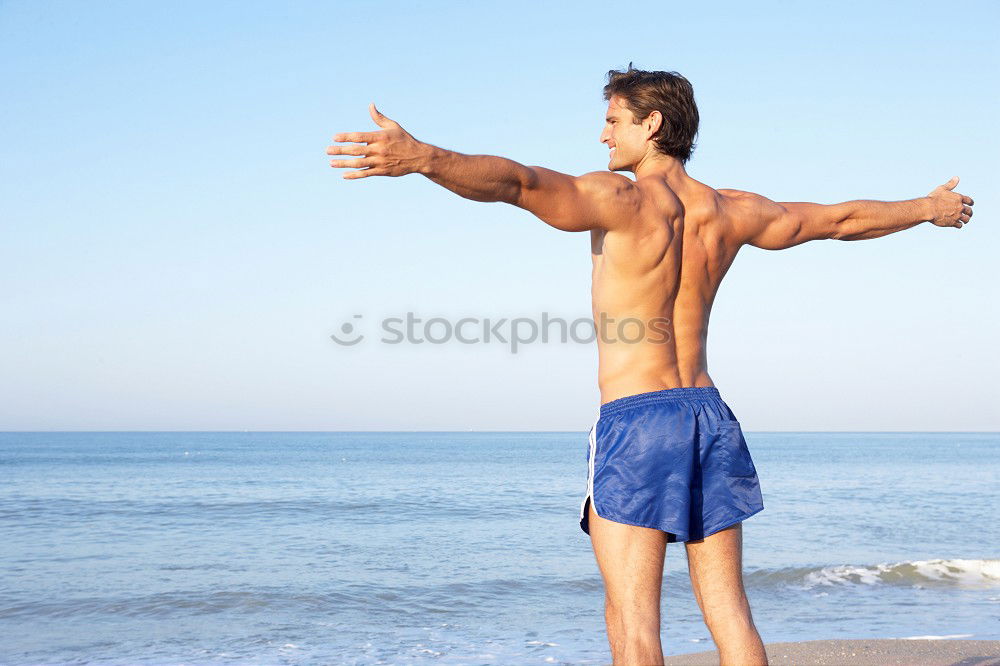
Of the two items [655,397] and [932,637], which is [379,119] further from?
[932,637]

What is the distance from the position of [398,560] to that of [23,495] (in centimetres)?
1581

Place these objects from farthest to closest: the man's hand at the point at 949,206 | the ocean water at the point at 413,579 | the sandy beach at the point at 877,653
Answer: the ocean water at the point at 413,579
the sandy beach at the point at 877,653
the man's hand at the point at 949,206

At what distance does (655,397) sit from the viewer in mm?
2658

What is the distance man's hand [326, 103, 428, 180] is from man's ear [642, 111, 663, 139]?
857 mm

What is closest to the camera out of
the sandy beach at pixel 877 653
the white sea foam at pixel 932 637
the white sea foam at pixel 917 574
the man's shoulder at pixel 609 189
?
the man's shoulder at pixel 609 189

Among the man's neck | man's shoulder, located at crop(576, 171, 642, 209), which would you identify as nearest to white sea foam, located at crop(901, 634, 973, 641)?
the man's neck

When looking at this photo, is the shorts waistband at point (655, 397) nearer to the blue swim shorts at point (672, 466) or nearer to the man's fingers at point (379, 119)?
the blue swim shorts at point (672, 466)

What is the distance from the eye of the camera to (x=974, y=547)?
508 inches

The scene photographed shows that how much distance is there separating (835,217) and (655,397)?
3.50 ft

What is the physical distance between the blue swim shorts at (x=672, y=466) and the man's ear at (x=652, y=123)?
79cm

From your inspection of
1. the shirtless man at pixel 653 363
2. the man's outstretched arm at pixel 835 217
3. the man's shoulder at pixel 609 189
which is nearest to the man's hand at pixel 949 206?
the man's outstretched arm at pixel 835 217

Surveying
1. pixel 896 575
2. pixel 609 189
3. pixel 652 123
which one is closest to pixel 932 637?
pixel 896 575

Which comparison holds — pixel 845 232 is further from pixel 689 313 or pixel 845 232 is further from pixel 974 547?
pixel 974 547

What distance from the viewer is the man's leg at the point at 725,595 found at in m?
2.58
